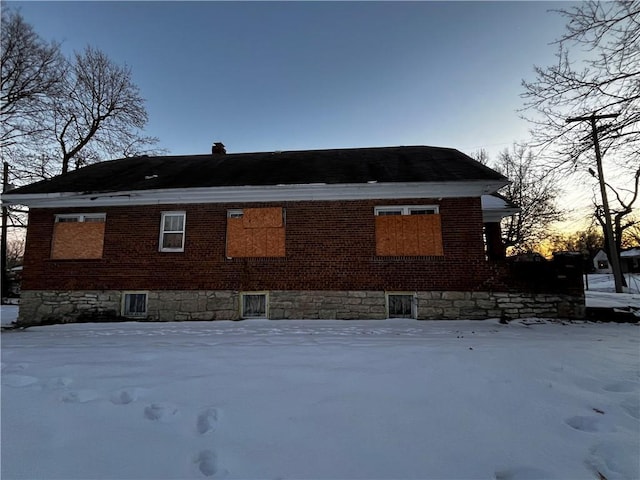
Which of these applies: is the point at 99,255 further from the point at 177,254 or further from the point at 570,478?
the point at 570,478

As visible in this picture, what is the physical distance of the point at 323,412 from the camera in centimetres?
289

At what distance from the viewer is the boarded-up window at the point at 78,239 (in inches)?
375

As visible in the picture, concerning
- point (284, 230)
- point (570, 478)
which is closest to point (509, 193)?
point (284, 230)

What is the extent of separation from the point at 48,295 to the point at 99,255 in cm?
203

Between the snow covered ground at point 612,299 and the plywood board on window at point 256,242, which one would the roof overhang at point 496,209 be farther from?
the plywood board on window at point 256,242

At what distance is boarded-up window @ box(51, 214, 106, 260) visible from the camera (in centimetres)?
952

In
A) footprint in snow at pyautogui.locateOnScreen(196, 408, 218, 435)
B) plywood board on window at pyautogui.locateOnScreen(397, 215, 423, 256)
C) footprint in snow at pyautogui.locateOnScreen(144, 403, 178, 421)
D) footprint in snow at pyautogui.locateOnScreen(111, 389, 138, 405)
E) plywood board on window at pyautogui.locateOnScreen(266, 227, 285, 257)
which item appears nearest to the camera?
footprint in snow at pyautogui.locateOnScreen(196, 408, 218, 435)

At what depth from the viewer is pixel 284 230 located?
9.16 meters

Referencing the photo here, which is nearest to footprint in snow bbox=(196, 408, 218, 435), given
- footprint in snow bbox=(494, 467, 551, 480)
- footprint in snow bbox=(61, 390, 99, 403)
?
footprint in snow bbox=(61, 390, 99, 403)

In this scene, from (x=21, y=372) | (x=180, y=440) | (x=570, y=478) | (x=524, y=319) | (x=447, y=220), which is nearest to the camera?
(x=570, y=478)

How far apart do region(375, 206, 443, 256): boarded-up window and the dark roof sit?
1.10 metres

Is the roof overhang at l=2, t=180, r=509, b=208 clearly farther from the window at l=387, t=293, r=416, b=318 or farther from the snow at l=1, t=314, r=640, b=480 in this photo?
the snow at l=1, t=314, r=640, b=480

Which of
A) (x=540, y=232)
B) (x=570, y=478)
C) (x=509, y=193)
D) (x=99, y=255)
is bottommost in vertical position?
(x=570, y=478)

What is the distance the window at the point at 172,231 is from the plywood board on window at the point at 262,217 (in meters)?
2.10
